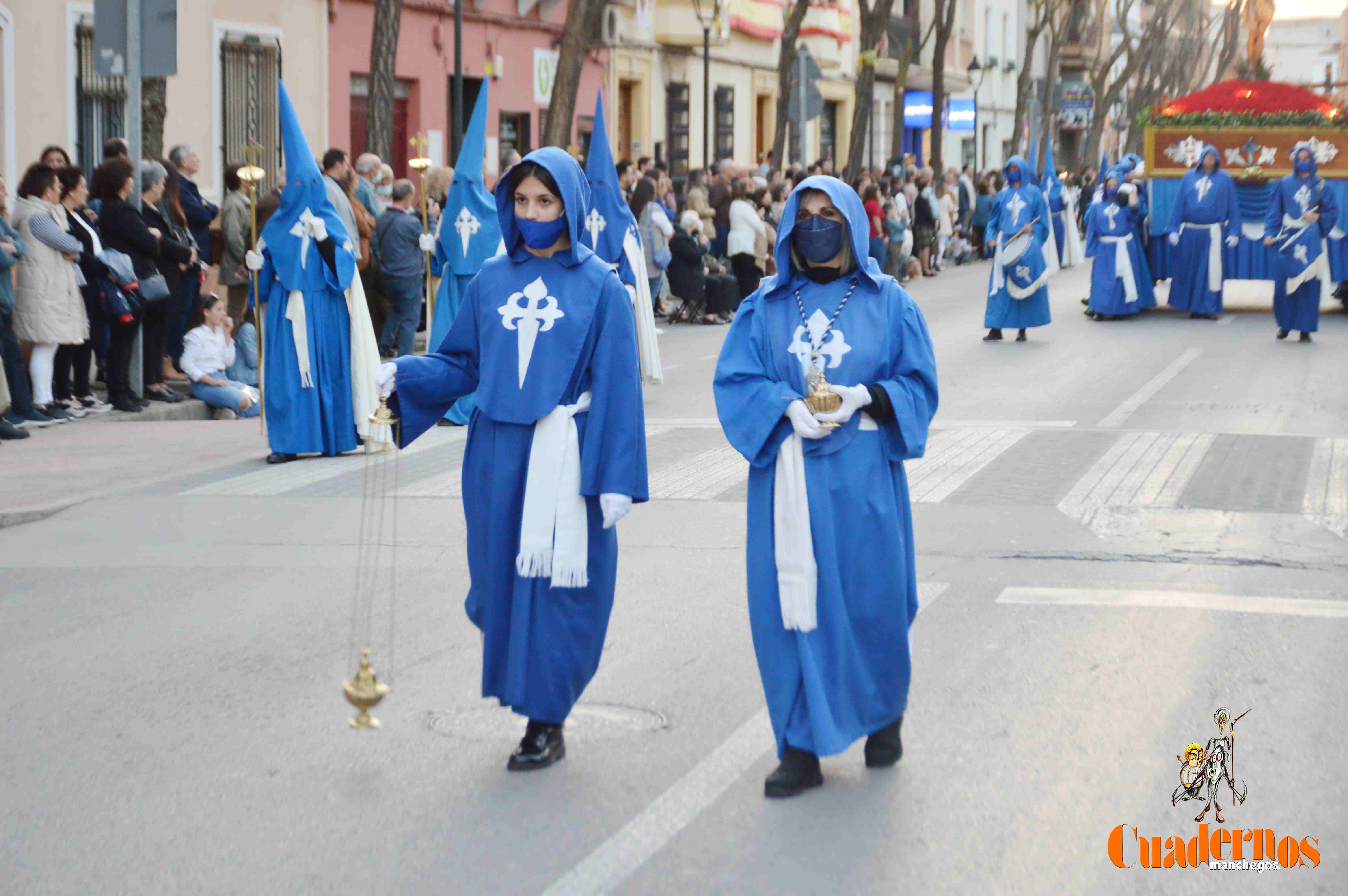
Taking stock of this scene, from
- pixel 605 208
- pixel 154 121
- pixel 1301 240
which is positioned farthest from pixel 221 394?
pixel 1301 240

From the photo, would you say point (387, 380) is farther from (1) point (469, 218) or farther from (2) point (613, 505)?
(1) point (469, 218)

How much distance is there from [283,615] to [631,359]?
8.26ft

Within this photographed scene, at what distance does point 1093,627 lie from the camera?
682 centimetres

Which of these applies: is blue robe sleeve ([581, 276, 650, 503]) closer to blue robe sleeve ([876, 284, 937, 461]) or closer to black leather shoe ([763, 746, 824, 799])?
blue robe sleeve ([876, 284, 937, 461])

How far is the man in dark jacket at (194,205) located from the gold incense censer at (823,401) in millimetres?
11133

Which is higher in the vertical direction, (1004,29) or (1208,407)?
(1004,29)

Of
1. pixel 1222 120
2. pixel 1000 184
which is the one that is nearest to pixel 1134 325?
pixel 1222 120

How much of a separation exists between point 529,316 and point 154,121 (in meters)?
12.0

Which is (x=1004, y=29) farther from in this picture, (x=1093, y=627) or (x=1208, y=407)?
(x=1093, y=627)

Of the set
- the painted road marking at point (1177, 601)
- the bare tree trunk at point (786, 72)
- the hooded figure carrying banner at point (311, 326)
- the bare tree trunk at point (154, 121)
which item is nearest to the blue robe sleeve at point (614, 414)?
the painted road marking at point (1177, 601)

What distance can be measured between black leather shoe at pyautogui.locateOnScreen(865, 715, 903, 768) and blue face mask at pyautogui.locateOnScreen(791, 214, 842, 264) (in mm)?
1273

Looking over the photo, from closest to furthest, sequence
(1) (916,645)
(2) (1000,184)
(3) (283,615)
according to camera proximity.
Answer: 1. (1) (916,645)
2. (3) (283,615)
3. (2) (1000,184)

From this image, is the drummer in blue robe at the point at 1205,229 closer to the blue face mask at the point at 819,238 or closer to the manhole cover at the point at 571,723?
the manhole cover at the point at 571,723

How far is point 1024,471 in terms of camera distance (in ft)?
34.7
